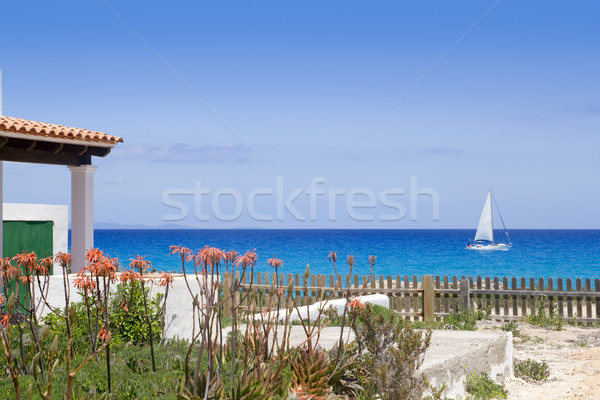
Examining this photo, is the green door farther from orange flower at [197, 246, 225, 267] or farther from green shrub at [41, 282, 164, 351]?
orange flower at [197, 246, 225, 267]

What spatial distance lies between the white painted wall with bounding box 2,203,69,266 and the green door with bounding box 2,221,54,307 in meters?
0.14

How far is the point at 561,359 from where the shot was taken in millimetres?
11625

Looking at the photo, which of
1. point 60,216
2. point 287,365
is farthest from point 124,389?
point 60,216

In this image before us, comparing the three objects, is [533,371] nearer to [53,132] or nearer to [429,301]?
[429,301]

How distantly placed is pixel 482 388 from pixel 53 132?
25.8 feet

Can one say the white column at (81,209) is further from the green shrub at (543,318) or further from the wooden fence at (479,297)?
the green shrub at (543,318)

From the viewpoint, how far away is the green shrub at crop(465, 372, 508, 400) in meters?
8.79

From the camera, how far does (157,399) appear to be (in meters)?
5.58

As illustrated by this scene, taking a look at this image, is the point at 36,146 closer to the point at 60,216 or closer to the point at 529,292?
the point at 60,216

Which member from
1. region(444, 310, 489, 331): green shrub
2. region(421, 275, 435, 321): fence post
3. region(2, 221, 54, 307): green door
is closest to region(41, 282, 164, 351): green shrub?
region(2, 221, 54, 307): green door

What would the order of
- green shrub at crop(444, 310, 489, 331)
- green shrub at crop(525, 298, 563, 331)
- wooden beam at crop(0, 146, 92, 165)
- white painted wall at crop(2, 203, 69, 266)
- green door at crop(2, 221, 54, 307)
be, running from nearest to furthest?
wooden beam at crop(0, 146, 92, 165) < green door at crop(2, 221, 54, 307) < white painted wall at crop(2, 203, 69, 266) < green shrub at crop(444, 310, 489, 331) < green shrub at crop(525, 298, 563, 331)

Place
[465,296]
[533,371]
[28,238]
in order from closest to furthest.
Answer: [533,371] → [28,238] → [465,296]

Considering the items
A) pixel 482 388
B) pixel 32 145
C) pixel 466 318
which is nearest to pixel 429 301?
pixel 466 318

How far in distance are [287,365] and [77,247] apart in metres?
5.76
